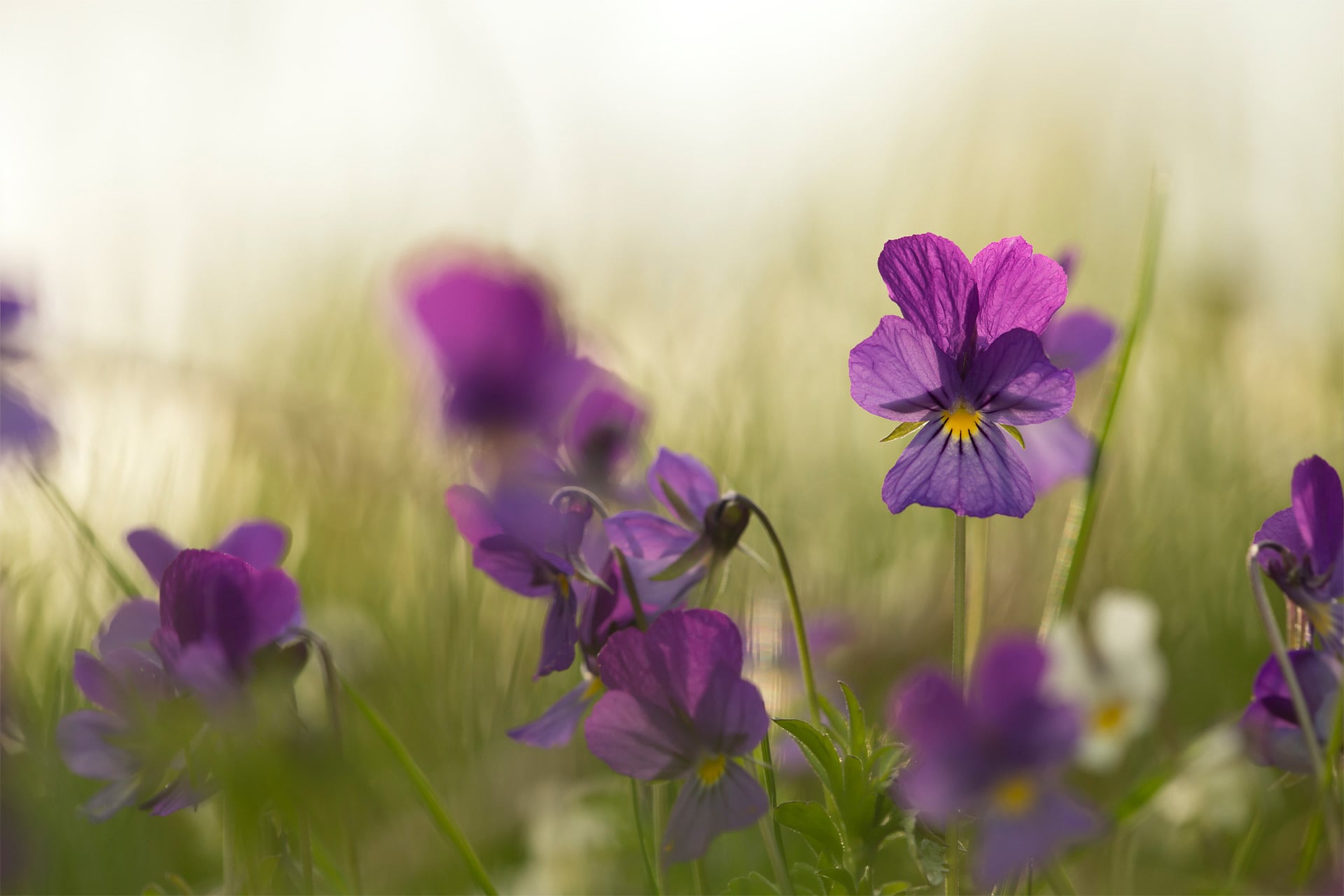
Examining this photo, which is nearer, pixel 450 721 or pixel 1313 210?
pixel 450 721

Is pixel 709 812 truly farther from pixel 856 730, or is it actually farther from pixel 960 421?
pixel 960 421

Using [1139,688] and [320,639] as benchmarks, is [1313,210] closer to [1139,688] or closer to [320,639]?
[1139,688]

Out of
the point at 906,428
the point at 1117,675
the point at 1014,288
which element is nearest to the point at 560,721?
the point at 906,428

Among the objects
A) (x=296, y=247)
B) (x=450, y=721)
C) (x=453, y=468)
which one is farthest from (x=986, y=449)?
(x=296, y=247)

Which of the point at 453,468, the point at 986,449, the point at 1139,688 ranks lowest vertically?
the point at 1139,688

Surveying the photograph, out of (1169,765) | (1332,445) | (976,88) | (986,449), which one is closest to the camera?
(986,449)

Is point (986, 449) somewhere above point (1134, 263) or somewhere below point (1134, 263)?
below

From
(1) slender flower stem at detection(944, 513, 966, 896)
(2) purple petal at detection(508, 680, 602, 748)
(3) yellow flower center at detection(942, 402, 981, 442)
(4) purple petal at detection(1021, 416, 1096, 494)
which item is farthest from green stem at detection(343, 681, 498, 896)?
(4) purple petal at detection(1021, 416, 1096, 494)
